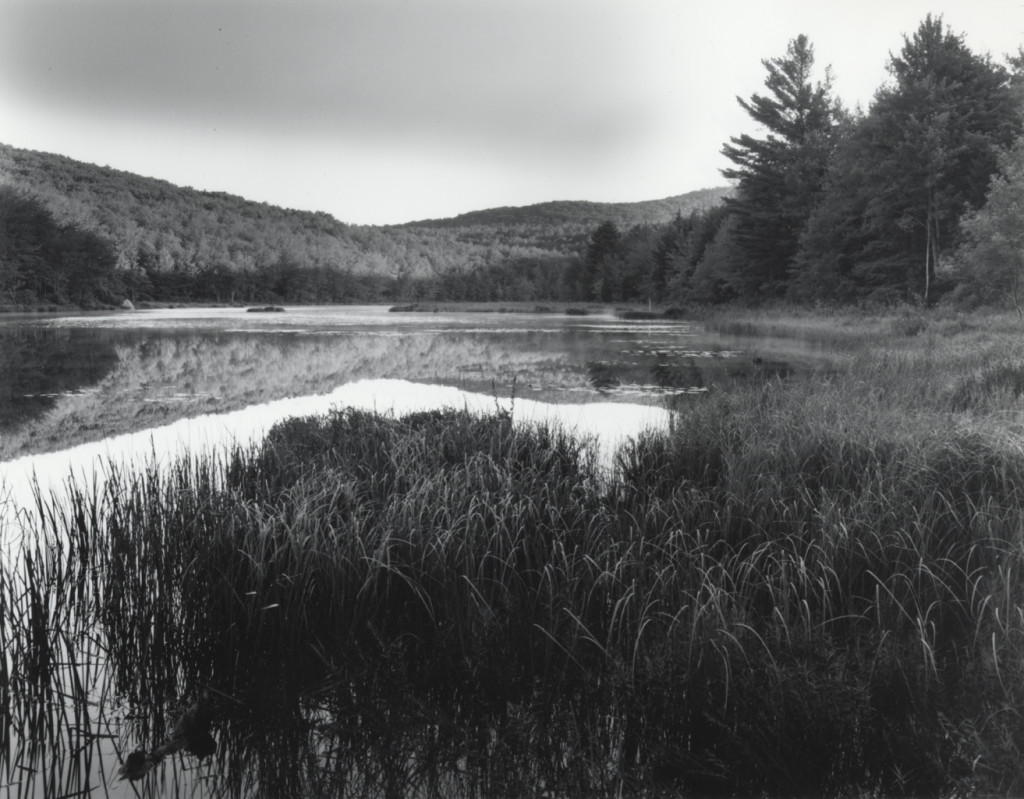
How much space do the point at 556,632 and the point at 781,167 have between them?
36051 millimetres

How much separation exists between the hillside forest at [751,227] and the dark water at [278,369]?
7.61 metres

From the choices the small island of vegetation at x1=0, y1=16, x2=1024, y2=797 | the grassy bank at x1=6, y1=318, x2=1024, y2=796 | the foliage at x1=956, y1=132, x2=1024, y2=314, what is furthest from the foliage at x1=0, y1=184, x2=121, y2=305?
the grassy bank at x1=6, y1=318, x2=1024, y2=796

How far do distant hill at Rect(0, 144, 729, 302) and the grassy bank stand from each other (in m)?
46.6

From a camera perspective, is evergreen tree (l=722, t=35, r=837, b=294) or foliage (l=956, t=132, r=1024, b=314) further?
evergreen tree (l=722, t=35, r=837, b=294)

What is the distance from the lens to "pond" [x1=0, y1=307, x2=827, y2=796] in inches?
95.7

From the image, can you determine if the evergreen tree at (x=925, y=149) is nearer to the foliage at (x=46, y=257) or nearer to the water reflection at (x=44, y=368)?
the water reflection at (x=44, y=368)

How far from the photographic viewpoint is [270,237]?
288ft

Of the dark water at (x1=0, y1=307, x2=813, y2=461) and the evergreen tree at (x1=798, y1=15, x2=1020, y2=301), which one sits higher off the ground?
the evergreen tree at (x1=798, y1=15, x2=1020, y2=301)

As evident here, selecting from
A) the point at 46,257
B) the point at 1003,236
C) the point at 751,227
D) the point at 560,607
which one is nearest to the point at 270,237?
the point at 46,257

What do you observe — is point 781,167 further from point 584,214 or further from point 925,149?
point 584,214

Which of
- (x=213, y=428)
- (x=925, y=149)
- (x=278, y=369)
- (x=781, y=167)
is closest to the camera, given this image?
(x=213, y=428)

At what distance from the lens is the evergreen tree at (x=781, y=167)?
33.3 metres

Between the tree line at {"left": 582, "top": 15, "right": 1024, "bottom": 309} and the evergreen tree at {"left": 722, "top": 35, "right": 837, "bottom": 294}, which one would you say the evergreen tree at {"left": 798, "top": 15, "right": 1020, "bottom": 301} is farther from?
the evergreen tree at {"left": 722, "top": 35, "right": 837, "bottom": 294}

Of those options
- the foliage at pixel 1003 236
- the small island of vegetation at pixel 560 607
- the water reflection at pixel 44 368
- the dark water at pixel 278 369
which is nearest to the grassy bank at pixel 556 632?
the small island of vegetation at pixel 560 607
